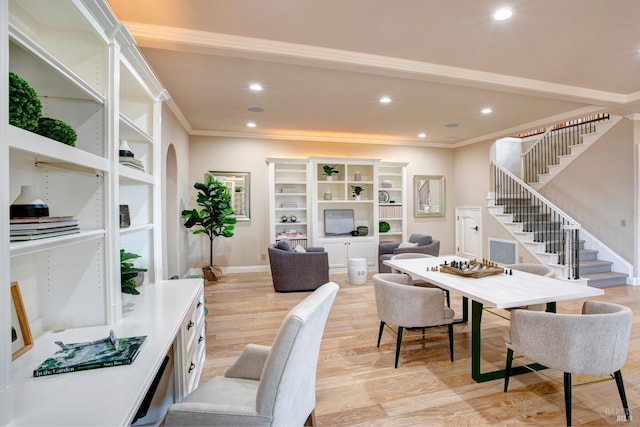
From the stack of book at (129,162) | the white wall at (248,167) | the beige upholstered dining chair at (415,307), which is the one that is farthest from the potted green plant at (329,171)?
the stack of book at (129,162)

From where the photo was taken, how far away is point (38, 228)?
46.8 inches

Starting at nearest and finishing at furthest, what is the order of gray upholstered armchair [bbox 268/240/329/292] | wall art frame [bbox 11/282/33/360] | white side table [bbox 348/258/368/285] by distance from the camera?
wall art frame [bbox 11/282/33/360], gray upholstered armchair [bbox 268/240/329/292], white side table [bbox 348/258/368/285]

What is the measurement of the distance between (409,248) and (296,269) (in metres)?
1.98

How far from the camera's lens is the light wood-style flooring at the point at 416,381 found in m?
1.94

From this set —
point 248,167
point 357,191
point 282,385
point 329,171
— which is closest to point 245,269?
point 248,167

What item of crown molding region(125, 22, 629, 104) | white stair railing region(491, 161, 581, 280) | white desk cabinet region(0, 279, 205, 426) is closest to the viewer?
white desk cabinet region(0, 279, 205, 426)

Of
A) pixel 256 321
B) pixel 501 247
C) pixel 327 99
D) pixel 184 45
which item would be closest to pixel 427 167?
pixel 501 247

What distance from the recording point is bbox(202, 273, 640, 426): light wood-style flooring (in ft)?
6.36

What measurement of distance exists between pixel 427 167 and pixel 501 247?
2.35 m

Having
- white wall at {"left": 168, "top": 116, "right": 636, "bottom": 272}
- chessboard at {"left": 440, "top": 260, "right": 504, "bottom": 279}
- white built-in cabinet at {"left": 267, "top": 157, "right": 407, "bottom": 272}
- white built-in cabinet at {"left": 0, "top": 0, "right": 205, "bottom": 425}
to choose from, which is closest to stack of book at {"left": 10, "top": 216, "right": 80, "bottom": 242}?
white built-in cabinet at {"left": 0, "top": 0, "right": 205, "bottom": 425}

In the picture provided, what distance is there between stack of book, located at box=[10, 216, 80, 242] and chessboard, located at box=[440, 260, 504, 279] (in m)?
2.75

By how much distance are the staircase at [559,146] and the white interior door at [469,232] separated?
1409mm

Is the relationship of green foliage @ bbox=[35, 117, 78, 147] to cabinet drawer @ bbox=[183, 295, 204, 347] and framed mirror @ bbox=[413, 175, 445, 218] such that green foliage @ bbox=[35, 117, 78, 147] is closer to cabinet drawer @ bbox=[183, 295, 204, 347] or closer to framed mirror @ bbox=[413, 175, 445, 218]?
cabinet drawer @ bbox=[183, 295, 204, 347]

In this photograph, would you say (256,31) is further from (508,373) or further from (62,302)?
(508,373)
